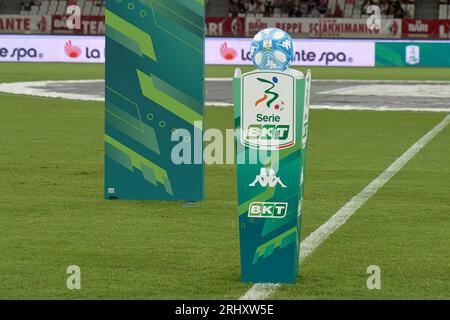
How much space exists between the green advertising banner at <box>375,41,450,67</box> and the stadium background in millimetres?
9292

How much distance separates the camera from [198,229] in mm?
11445

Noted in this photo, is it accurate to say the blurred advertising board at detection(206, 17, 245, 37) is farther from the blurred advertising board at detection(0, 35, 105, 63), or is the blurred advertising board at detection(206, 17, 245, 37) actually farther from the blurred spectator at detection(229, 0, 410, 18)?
the blurred advertising board at detection(0, 35, 105, 63)

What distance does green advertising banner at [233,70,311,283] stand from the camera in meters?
8.41

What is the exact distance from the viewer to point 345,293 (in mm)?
8539

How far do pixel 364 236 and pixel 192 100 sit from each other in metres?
2.63

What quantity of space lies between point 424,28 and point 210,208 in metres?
45.0

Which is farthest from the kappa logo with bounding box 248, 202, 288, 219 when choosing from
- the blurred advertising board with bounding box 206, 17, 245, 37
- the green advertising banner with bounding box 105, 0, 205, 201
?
the blurred advertising board with bounding box 206, 17, 245, 37

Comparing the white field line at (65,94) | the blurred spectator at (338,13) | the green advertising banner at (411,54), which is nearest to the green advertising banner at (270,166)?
the white field line at (65,94)

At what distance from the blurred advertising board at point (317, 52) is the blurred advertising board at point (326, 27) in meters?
7.63

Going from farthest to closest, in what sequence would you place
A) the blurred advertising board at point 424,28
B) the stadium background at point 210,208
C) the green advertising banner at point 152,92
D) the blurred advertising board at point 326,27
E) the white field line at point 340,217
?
the blurred advertising board at point 326,27
the blurred advertising board at point 424,28
the green advertising banner at point 152,92
the stadium background at point 210,208
the white field line at point 340,217

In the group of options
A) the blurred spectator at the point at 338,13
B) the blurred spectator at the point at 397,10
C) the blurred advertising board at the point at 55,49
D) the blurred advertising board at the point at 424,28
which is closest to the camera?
the blurred advertising board at the point at 55,49

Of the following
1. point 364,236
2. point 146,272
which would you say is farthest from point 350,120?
point 146,272

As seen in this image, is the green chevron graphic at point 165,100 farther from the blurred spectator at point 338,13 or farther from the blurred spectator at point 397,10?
the blurred spectator at point 397,10

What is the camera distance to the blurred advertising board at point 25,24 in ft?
195
